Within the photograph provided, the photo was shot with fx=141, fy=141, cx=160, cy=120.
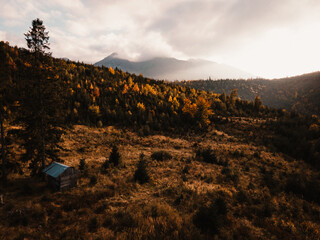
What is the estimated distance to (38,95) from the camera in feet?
38.1

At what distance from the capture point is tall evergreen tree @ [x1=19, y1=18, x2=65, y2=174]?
11.2m

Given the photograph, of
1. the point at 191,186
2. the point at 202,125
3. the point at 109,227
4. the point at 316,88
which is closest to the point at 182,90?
the point at 202,125

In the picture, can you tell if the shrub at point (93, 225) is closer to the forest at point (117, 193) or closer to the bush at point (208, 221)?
the forest at point (117, 193)

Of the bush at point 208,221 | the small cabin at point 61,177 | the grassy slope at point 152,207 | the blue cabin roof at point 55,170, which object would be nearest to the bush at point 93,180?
the grassy slope at point 152,207

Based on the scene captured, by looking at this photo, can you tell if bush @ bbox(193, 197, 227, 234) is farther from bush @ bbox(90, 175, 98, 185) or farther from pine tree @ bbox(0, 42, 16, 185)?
pine tree @ bbox(0, 42, 16, 185)

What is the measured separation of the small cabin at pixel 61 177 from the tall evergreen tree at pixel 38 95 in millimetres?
1961

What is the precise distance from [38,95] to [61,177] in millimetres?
6951

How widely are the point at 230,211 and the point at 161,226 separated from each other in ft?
18.2

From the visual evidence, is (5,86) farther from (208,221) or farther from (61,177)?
(208,221)

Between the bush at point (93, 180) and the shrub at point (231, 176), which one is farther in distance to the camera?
the shrub at point (231, 176)

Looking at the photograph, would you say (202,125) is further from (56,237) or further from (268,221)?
(56,237)

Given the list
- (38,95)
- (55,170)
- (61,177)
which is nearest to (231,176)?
(61,177)

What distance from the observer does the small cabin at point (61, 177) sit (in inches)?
436

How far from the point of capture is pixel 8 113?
11.7 metres
